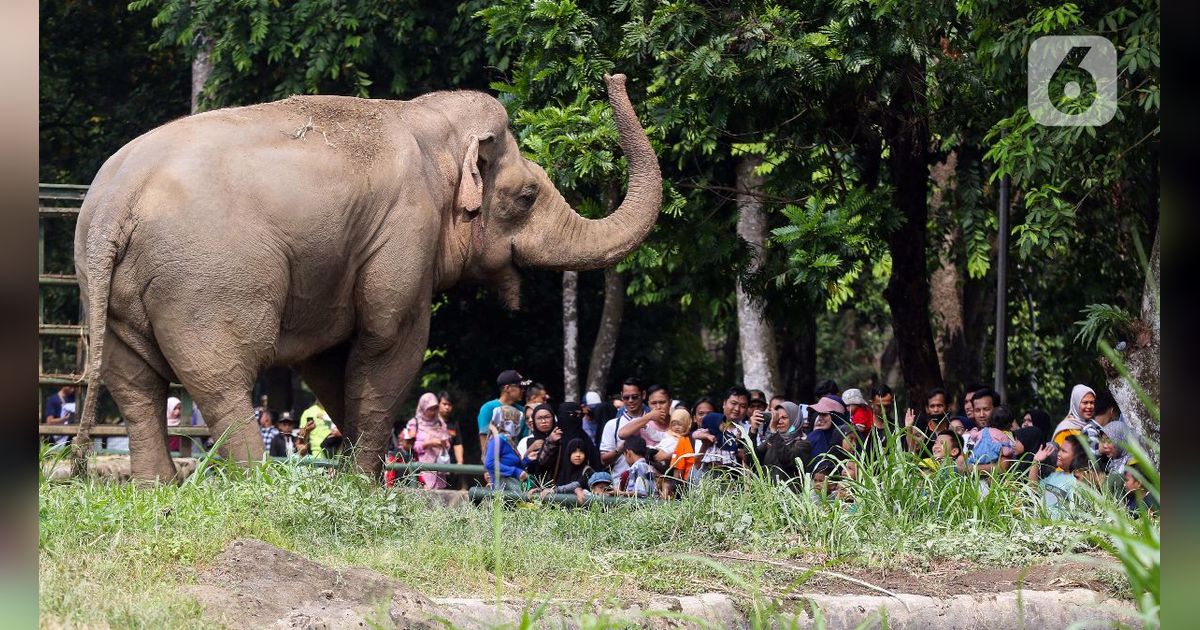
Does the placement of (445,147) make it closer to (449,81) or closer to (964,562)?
(964,562)

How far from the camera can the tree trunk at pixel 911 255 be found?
13.2 meters

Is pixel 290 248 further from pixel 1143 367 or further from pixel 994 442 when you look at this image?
pixel 1143 367

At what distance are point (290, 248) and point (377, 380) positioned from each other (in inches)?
45.7

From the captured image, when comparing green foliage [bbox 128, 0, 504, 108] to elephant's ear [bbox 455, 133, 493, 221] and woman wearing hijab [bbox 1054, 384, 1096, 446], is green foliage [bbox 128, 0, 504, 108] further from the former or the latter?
woman wearing hijab [bbox 1054, 384, 1096, 446]

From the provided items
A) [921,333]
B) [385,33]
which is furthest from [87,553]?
[385,33]

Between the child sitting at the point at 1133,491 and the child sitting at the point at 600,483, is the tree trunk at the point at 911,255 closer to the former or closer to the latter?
the child sitting at the point at 600,483

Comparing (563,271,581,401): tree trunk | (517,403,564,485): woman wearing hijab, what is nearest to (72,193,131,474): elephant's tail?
(517,403,564,485): woman wearing hijab

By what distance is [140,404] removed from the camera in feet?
29.0

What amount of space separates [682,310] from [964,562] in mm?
13523

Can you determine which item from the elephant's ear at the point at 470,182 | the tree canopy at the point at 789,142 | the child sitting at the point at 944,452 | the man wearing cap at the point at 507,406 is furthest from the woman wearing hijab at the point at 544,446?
the child sitting at the point at 944,452

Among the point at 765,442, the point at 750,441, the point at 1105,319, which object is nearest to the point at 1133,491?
the point at 750,441

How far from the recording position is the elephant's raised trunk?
10.4 m

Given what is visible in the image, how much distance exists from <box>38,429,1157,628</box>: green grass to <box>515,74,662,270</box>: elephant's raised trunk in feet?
7.93

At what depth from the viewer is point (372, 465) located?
9734mm
